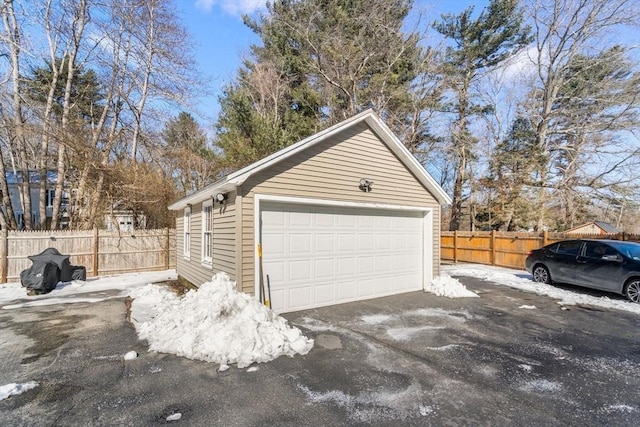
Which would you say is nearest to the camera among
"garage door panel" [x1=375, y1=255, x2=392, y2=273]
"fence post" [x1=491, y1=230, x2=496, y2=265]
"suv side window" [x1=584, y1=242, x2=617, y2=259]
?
"suv side window" [x1=584, y1=242, x2=617, y2=259]

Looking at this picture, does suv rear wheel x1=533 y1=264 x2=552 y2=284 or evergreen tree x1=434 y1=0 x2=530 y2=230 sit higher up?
evergreen tree x1=434 y1=0 x2=530 y2=230

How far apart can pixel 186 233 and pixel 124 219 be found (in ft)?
22.0

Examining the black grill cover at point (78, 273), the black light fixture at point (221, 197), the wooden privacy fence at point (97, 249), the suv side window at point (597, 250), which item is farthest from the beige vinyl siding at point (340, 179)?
the wooden privacy fence at point (97, 249)

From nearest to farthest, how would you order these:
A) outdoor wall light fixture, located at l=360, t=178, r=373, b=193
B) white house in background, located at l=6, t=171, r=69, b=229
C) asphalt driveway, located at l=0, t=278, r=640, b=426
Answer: asphalt driveway, located at l=0, t=278, r=640, b=426 < outdoor wall light fixture, located at l=360, t=178, r=373, b=193 < white house in background, located at l=6, t=171, r=69, b=229

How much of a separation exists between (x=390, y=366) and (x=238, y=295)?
264cm

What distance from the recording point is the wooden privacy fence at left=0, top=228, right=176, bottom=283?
9.98 meters

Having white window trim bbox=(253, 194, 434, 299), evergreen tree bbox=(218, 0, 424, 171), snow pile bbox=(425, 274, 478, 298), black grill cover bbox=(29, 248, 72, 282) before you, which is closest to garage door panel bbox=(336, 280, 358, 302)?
white window trim bbox=(253, 194, 434, 299)

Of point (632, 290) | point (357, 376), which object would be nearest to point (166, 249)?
point (357, 376)

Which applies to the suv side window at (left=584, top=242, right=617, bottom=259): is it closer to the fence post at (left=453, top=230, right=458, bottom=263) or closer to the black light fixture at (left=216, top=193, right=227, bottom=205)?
the fence post at (left=453, top=230, right=458, bottom=263)

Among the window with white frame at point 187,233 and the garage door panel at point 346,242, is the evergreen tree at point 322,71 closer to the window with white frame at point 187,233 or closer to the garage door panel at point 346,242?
the window with white frame at point 187,233

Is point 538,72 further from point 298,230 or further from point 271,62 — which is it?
point 298,230

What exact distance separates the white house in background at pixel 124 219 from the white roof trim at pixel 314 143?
4.73 meters

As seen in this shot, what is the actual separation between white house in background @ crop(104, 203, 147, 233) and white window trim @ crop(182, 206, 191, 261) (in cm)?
499

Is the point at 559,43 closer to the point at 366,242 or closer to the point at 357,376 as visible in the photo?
the point at 366,242
